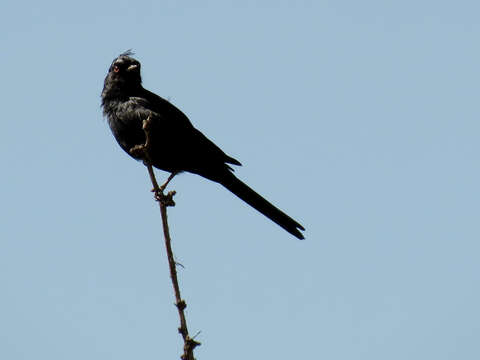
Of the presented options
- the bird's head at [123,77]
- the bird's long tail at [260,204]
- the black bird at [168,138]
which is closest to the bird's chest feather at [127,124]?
the black bird at [168,138]

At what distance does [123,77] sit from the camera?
8062mm

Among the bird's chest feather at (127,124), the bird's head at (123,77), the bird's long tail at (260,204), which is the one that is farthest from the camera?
the bird's head at (123,77)

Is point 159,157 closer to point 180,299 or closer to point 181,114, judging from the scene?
point 181,114

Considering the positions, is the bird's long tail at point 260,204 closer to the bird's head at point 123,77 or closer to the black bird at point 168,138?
the black bird at point 168,138

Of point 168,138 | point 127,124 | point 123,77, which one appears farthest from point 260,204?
point 123,77

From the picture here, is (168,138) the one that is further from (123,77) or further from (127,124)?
(123,77)

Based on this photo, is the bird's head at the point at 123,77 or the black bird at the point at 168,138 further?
the bird's head at the point at 123,77

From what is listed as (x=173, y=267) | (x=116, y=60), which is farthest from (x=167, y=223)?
(x=116, y=60)

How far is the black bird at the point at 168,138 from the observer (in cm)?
739

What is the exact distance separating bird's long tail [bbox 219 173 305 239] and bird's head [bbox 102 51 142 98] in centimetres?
140

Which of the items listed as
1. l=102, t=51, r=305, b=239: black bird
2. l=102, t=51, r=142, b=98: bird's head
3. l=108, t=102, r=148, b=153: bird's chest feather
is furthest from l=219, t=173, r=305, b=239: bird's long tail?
l=102, t=51, r=142, b=98: bird's head

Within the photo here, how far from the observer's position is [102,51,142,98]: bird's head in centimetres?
793

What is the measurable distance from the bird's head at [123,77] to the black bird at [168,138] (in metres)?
0.01

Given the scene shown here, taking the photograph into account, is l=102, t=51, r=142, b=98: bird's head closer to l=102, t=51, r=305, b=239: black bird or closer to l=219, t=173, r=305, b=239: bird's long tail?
l=102, t=51, r=305, b=239: black bird
